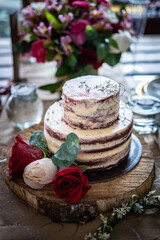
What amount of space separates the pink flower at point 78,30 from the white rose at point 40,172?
0.72 meters

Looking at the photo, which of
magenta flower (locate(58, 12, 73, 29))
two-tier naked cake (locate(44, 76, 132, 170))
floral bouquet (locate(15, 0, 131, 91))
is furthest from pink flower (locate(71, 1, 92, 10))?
two-tier naked cake (locate(44, 76, 132, 170))

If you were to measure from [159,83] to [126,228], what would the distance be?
2.98ft

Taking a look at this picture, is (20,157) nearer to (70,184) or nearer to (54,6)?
(70,184)

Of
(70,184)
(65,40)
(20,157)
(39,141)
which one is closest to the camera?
(70,184)

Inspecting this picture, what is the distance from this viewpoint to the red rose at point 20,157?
1.00m

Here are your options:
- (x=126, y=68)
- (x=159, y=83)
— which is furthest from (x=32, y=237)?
(x=126, y=68)

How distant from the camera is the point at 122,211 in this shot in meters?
0.91

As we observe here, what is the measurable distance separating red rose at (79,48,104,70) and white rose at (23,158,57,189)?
726 mm

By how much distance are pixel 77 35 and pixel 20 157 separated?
69 cm

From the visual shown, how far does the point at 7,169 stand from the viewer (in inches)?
42.7

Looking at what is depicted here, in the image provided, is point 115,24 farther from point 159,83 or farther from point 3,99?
point 3,99

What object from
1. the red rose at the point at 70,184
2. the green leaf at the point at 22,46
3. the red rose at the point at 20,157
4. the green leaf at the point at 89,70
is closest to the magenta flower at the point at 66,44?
the green leaf at the point at 89,70

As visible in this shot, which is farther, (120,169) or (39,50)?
(39,50)

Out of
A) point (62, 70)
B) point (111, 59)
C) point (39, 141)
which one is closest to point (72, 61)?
point (62, 70)
